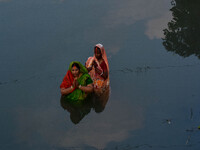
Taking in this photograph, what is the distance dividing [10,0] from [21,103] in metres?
7.21

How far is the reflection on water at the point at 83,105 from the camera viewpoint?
9484 mm

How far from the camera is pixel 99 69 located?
9.44m

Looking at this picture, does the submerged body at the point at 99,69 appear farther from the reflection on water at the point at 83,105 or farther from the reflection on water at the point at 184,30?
the reflection on water at the point at 184,30

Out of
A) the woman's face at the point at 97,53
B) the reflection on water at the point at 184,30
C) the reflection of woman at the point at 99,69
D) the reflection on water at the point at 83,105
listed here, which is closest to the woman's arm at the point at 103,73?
the reflection of woman at the point at 99,69

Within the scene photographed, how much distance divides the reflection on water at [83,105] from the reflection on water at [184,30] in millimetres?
3328

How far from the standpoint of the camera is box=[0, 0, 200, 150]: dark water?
28.2 ft

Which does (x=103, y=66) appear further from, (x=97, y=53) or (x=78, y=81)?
(x=78, y=81)

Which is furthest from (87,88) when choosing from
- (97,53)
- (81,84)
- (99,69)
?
(97,53)

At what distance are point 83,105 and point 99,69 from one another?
0.96 meters

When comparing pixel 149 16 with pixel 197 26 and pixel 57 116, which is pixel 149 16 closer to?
pixel 197 26

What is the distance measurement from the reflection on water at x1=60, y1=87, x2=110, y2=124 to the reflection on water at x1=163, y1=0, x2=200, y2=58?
3.33 meters

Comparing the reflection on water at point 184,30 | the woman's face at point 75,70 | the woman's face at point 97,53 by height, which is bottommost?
the woman's face at point 75,70

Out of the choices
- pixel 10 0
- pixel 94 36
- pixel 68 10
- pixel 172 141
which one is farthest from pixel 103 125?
pixel 10 0

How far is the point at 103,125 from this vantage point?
29.5 ft
